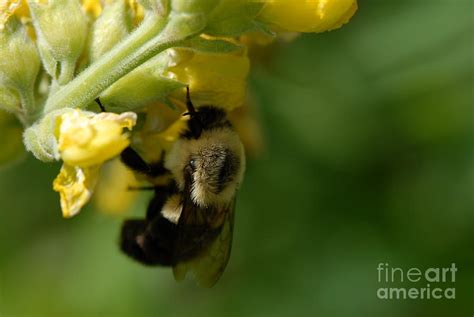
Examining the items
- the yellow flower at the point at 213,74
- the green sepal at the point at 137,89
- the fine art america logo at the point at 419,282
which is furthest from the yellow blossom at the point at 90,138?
the fine art america logo at the point at 419,282

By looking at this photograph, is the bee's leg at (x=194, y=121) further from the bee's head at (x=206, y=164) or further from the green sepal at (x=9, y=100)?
the green sepal at (x=9, y=100)

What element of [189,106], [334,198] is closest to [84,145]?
[189,106]

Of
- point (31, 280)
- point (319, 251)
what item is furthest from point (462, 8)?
point (31, 280)

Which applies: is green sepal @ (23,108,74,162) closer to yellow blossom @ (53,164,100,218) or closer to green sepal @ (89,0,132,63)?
yellow blossom @ (53,164,100,218)

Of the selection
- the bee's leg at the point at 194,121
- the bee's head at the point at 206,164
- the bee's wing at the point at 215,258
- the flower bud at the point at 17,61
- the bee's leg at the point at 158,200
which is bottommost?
the bee's wing at the point at 215,258

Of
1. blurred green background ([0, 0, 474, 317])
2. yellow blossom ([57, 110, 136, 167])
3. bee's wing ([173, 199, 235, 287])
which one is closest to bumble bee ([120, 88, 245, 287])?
bee's wing ([173, 199, 235, 287])

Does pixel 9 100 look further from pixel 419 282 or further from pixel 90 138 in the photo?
pixel 419 282
